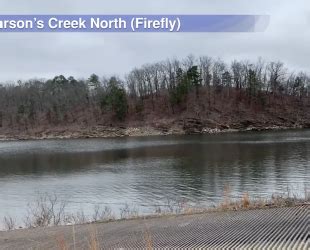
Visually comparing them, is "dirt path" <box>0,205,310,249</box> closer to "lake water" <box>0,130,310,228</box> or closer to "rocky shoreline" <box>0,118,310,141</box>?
"lake water" <box>0,130,310,228</box>

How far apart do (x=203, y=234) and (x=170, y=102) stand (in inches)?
4330

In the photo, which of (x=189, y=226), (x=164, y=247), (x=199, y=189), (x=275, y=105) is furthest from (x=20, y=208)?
(x=275, y=105)

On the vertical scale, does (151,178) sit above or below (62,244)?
below

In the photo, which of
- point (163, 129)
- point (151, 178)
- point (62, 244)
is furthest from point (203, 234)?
point (163, 129)

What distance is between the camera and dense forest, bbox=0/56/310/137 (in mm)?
109562

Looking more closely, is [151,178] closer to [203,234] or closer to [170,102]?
[203,234]

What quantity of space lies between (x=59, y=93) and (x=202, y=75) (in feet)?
154

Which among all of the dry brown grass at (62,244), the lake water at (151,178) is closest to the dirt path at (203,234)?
the dry brown grass at (62,244)

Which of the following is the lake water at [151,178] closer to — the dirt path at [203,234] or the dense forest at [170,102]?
the dirt path at [203,234]

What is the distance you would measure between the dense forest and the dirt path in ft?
308

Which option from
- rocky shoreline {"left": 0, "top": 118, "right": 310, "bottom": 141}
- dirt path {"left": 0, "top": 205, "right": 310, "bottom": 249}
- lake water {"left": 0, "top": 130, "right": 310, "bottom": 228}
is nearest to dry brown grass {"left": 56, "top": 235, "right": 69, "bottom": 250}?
dirt path {"left": 0, "top": 205, "right": 310, "bottom": 249}

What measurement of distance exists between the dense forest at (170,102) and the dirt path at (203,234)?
93789mm

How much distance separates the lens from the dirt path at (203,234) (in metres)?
6.16

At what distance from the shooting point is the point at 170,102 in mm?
116875
